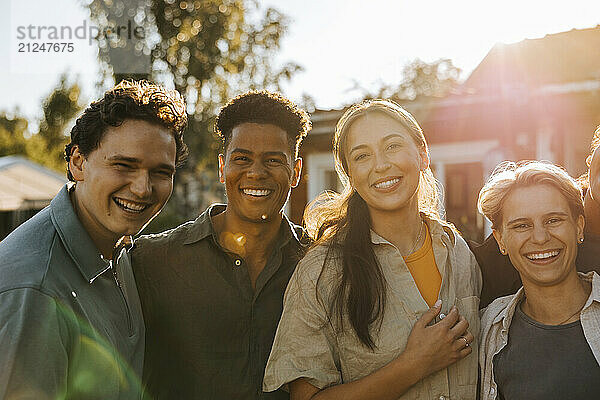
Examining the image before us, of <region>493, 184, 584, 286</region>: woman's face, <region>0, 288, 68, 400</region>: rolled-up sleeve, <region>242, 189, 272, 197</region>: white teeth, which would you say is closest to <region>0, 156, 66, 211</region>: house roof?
<region>242, 189, 272, 197</region>: white teeth

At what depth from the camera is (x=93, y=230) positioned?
232 centimetres

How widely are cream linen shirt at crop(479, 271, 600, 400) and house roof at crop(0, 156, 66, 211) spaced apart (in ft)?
45.4

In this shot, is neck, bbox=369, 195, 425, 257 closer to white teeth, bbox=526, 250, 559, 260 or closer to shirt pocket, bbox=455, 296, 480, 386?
shirt pocket, bbox=455, 296, 480, 386

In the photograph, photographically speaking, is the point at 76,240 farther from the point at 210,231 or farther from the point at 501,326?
the point at 501,326

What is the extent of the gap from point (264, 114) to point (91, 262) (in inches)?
49.0

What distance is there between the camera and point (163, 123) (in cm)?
245

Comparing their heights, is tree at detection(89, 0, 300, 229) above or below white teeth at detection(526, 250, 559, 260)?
above

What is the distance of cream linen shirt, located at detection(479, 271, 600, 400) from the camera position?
7.58 ft

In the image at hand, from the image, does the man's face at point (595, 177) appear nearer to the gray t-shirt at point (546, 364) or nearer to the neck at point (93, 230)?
the gray t-shirt at point (546, 364)

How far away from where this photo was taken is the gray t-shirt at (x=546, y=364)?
2.20 meters

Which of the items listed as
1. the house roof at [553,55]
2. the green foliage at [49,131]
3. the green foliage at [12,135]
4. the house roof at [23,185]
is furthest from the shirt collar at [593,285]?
the green foliage at [12,135]

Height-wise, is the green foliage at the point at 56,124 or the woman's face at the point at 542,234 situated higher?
the green foliage at the point at 56,124

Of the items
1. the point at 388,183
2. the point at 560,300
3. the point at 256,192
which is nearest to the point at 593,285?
the point at 560,300

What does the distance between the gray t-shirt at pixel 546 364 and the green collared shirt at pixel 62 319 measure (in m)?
1.39
